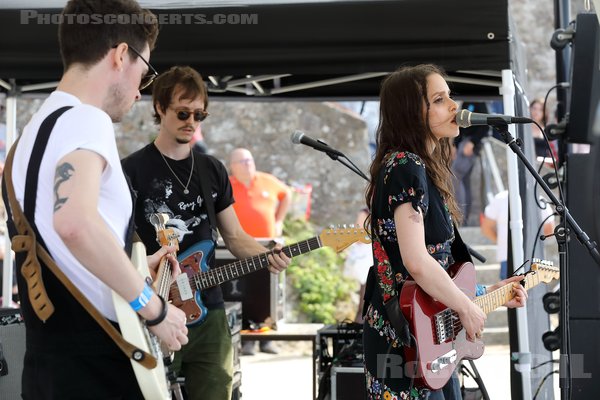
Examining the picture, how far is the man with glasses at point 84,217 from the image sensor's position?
2.07 m

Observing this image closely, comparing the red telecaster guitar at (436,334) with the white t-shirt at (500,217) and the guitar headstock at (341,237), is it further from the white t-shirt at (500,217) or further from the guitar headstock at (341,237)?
the white t-shirt at (500,217)

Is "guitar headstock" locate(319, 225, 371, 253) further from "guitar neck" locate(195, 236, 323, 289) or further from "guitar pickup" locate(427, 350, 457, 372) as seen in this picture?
"guitar pickup" locate(427, 350, 457, 372)

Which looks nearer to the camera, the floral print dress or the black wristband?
the black wristband

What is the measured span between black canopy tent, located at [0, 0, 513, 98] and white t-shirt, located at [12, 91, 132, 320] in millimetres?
2394

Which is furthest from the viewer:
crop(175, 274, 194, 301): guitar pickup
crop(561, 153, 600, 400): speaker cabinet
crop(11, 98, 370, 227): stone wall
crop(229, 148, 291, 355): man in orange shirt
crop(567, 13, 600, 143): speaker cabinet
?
crop(11, 98, 370, 227): stone wall

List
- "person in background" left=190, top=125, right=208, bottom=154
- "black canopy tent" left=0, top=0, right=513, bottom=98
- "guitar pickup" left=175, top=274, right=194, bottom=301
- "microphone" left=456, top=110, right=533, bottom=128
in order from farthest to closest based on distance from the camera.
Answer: "person in background" left=190, top=125, right=208, bottom=154 < "black canopy tent" left=0, top=0, right=513, bottom=98 < "guitar pickup" left=175, top=274, right=194, bottom=301 < "microphone" left=456, top=110, right=533, bottom=128

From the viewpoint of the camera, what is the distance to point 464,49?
14.3 ft

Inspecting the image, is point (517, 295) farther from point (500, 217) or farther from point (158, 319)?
point (500, 217)

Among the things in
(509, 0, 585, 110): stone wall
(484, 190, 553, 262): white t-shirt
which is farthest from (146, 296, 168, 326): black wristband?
(509, 0, 585, 110): stone wall

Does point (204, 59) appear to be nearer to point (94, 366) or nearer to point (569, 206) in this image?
point (569, 206)

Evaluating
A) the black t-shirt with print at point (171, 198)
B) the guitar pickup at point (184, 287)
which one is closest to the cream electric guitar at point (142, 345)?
the guitar pickup at point (184, 287)

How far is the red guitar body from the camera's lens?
2.91m

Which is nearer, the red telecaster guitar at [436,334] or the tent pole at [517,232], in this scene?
the red telecaster guitar at [436,334]

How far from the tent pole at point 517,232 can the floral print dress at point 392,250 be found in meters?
1.51
